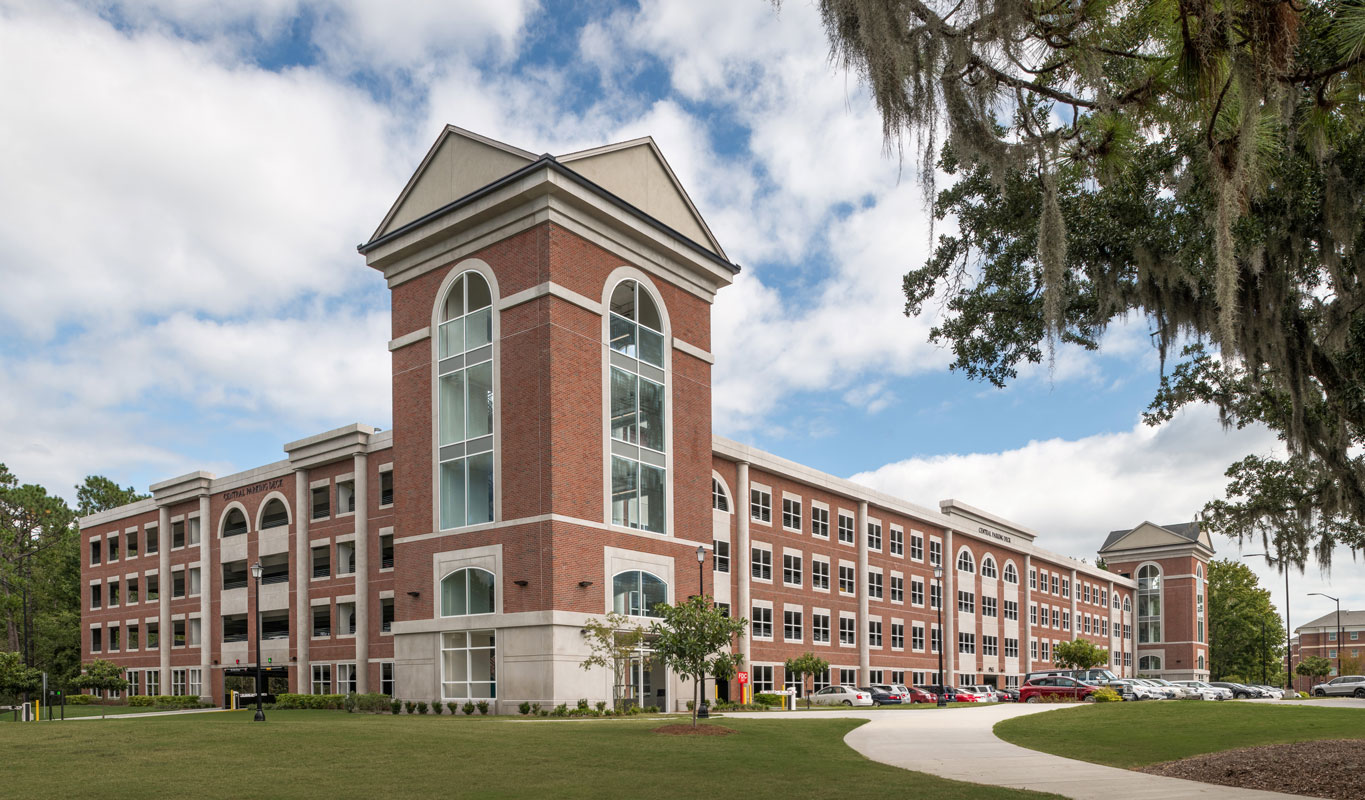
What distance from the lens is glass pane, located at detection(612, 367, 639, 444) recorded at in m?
39.7

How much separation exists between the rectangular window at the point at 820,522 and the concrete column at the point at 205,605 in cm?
3494

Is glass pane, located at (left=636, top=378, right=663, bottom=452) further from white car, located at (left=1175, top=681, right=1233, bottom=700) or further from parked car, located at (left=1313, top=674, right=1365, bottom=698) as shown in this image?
parked car, located at (left=1313, top=674, right=1365, bottom=698)

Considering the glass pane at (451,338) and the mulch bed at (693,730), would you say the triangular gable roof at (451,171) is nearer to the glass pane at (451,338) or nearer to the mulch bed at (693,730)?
the glass pane at (451,338)

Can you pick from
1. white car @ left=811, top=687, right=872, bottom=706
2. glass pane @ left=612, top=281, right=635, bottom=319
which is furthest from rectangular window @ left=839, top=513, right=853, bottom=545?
glass pane @ left=612, top=281, right=635, bottom=319

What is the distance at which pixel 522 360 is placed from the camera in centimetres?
3728

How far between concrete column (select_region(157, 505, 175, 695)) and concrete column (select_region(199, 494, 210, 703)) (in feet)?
11.6

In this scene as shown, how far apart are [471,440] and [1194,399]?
986 inches

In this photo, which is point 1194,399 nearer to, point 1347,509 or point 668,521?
point 1347,509

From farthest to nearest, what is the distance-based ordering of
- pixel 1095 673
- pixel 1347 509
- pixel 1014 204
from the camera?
1. pixel 1095 673
2. pixel 1347 509
3. pixel 1014 204

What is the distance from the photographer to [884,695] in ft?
175

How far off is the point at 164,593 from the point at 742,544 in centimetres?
3620

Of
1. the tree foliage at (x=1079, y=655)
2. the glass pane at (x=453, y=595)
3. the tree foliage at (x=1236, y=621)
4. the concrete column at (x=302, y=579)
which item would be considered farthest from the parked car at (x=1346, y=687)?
the tree foliage at (x=1236, y=621)

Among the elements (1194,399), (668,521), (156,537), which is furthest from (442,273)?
(156,537)

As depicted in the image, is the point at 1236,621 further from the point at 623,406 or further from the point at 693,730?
the point at 693,730
